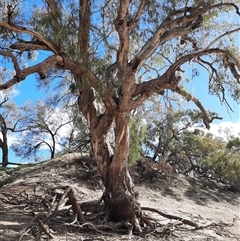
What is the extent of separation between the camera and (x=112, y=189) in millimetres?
7758

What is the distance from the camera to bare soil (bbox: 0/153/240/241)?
6.74m

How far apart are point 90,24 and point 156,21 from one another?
5.01 ft

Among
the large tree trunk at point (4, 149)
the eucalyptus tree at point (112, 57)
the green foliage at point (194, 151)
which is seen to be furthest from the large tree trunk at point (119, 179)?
the large tree trunk at point (4, 149)

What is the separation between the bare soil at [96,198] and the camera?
6.74m

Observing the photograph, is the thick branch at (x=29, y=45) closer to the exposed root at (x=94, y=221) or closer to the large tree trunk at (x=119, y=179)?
the large tree trunk at (x=119, y=179)

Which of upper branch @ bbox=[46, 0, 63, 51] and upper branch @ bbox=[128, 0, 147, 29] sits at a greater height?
upper branch @ bbox=[128, 0, 147, 29]

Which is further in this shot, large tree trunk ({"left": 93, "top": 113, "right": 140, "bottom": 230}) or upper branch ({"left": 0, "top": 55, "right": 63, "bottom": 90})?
large tree trunk ({"left": 93, "top": 113, "right": 140, "bottom": 230})

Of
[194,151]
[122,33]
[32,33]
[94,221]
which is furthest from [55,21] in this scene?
[194,151]

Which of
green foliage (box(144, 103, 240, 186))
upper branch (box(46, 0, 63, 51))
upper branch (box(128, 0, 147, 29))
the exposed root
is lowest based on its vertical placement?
the exposed root

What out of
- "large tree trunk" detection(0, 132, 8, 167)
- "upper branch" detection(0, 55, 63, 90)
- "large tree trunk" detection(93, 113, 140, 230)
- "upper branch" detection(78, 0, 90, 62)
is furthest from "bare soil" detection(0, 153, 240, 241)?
"large tree trunk" detection(0, 132, 8, 167)

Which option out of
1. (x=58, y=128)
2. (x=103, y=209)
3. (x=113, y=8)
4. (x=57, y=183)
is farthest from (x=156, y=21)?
(x=58, y=128)

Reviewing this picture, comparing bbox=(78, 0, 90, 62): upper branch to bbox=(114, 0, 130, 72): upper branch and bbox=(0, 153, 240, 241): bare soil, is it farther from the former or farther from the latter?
bbox=(0, 153, 240, 241): bare soil

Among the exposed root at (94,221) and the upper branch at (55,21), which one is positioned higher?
the upper branch at (55,21)

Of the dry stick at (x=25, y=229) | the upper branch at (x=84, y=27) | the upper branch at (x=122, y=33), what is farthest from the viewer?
the upper branch at (x=84, y=27)
